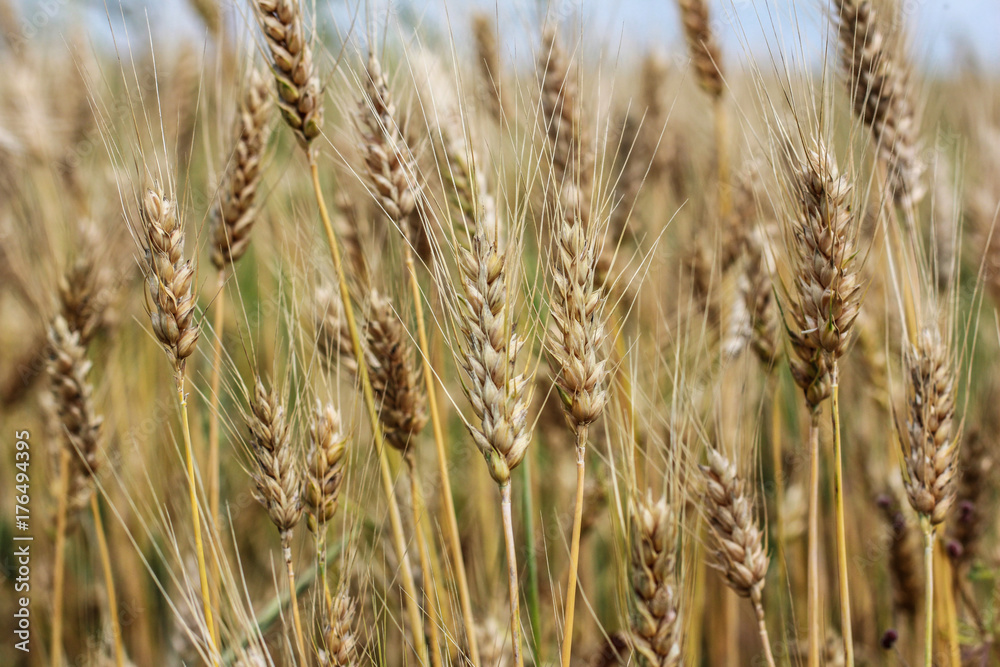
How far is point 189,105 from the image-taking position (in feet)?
10.3

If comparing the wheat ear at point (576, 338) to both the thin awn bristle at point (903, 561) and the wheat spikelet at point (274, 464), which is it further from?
the thin awn bristle at point (903, 561)

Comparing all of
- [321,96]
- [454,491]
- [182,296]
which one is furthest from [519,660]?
[454,491]

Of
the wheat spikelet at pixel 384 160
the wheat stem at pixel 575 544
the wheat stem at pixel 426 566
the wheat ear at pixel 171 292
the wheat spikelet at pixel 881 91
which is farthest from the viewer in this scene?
the wheat spikelet at pixel 881 91

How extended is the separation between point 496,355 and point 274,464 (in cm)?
44

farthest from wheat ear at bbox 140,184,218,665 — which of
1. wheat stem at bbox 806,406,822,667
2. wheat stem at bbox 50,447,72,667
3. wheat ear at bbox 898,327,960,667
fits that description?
wheat ear at bbox 898,327,960,667

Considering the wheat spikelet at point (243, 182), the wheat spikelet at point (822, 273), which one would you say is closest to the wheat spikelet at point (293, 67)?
the wheat spikelet at point (243, 182)

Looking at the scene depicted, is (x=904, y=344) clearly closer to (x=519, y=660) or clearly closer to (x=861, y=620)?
(x=519, y=660)

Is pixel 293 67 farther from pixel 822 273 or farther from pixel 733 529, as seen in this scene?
pixel 733 529

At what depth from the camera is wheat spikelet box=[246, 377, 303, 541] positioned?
1.09 metres

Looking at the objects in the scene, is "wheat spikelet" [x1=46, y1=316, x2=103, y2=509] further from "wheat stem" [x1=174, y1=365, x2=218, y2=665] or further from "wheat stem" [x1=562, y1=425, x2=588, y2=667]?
"wheat stem" [x1=562, y1=425, x2=588, y2=667]

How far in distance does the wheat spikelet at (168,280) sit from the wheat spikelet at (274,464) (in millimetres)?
142

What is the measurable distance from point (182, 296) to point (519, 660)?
0.80 meters

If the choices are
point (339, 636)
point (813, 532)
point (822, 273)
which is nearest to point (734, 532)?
point (813, 532)

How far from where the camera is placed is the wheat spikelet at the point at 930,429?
1150 mm
